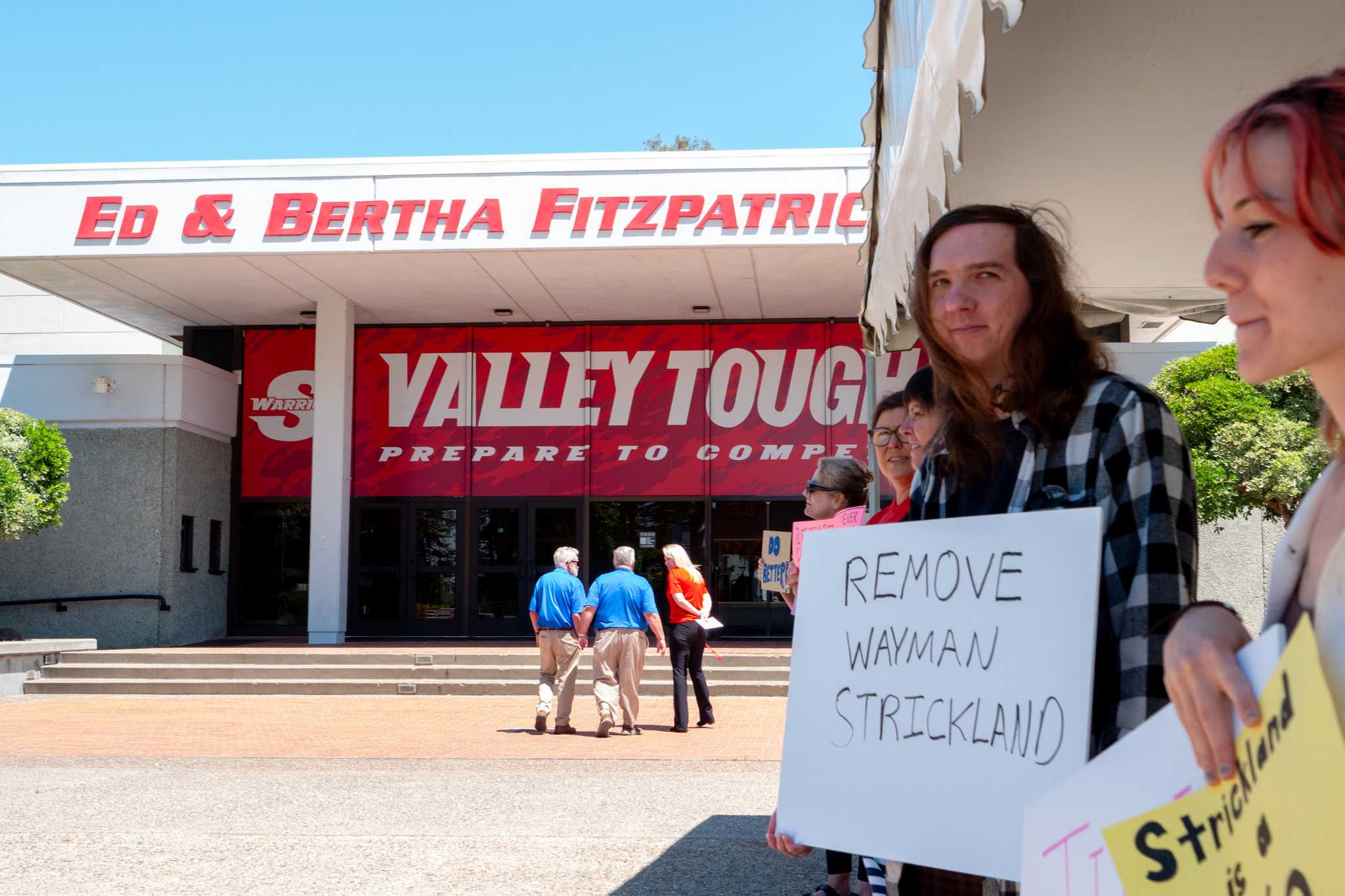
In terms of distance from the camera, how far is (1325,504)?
42.9 inches

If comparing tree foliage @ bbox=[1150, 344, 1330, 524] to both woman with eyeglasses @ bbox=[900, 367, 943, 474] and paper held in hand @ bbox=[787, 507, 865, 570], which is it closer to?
paper held in hand @ bbox=[787, 507, 865, 570]

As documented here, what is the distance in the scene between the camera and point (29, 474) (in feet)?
59.2

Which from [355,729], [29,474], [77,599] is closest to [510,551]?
[77,599]

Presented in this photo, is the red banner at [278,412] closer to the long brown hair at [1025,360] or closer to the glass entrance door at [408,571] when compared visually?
the glass entrance door at [408,571]

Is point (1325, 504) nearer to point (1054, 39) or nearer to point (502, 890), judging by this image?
point (1054, 39)

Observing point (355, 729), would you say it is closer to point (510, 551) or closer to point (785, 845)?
point (510, 551)

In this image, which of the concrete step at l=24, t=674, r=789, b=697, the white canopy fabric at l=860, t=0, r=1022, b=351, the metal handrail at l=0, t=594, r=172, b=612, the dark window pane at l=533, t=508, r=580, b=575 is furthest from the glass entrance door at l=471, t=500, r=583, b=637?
the white canopy fabric at l=860, t=0, r=1022, b=351

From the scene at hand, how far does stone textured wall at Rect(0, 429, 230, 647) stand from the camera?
21.0 meters

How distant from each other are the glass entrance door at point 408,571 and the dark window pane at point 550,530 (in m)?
1.54

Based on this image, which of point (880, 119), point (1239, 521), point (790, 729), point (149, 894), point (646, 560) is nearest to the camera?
point (790, 729)

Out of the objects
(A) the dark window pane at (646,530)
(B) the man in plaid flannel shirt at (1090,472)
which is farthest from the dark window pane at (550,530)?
(B) the man in plaid flannel shirt at (1090,472)

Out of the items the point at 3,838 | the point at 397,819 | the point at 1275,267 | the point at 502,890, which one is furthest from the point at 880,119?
the point at 3,838

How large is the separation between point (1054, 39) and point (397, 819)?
586 centimetres

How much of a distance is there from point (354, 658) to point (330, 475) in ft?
13.9
